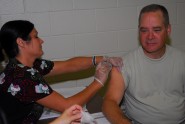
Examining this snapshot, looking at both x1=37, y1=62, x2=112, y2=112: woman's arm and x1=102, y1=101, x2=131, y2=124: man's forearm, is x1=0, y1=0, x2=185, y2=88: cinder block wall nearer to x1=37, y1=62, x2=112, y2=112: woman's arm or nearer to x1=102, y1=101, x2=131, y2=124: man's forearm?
x1=37, y1=62, x2=112, y2=112: woman's arm

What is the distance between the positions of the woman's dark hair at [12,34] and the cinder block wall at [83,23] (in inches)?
23.5

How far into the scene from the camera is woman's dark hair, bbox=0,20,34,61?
1580 mm

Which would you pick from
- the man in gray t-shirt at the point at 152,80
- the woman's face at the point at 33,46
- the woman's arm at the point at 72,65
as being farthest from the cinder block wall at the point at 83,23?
the man in gray t-shirt at the point at 152,80

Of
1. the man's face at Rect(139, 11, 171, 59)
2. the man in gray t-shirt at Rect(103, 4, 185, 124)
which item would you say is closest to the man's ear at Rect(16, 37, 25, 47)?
the man in gray t-shirt at Rect(103, 4, 185, 124)

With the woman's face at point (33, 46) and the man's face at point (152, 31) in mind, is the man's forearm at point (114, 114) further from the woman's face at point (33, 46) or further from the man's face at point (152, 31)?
the woman's face at point (33, 46)

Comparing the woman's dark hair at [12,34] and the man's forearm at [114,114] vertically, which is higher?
the woman's dark hair at [12,34]

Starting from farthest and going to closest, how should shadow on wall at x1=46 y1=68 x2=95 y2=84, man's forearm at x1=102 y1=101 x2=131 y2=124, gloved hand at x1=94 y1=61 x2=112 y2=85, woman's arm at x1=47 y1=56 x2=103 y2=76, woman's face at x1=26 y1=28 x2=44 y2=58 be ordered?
shadow on wall at x1=46 y1=68 x2=95 y2=84
woman's arm at x1=47 y1=56 x2=103 y2=76
gloved hand at x1=94 y1=61 x2=112 y2=85
woman's face at x1=26 y1=28 x2=44 y2=58
man's forearm at x1=102 y1=101 x2=131 y2=124

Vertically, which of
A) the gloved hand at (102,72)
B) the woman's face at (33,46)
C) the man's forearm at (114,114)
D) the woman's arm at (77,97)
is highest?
the woman's face at (33,46)

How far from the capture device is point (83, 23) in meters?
2.35

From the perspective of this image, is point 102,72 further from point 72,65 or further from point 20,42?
point 20,42

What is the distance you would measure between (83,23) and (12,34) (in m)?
0.90

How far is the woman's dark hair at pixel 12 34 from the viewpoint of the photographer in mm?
1580

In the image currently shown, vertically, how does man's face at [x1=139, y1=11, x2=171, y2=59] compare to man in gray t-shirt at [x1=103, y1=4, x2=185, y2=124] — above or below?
above

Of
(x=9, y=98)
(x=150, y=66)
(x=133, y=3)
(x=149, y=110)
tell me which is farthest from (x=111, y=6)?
(x=9, y=98)
